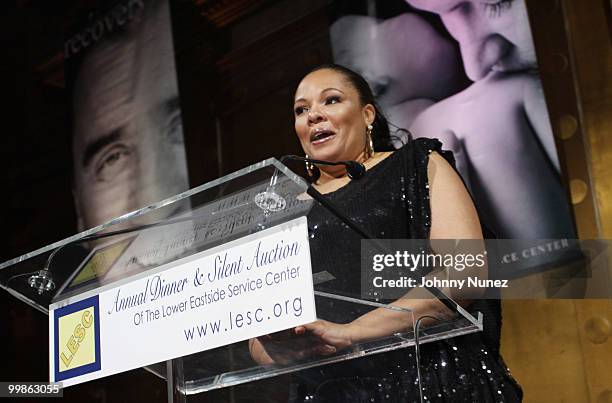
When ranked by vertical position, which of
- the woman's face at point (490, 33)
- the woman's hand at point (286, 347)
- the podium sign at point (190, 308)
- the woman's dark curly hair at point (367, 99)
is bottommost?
the woman's hand at point (286, 347)

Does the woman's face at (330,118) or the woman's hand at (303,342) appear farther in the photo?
the woman's face at (330,118)

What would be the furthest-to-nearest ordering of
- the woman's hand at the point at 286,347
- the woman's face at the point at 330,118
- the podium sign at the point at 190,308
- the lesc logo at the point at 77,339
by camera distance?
the woman's face at the point at 330,118 < the lesc logo at the point at 77,339 < the woman's hand at the point at 286,347 < the podium sign at the point at 190,308

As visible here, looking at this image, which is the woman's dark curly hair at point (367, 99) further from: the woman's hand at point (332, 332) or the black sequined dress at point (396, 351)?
the woman's hand at point (332, 332)

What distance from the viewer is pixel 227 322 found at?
1249 mm

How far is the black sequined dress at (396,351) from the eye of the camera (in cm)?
132

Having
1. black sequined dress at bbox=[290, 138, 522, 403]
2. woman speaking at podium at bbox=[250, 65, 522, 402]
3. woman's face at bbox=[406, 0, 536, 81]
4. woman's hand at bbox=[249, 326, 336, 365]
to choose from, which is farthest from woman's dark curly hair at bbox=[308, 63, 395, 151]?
woman's hand at bbox=[249, 326, 336, 365]

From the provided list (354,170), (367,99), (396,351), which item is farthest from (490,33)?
(396,351)

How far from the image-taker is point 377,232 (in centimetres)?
159

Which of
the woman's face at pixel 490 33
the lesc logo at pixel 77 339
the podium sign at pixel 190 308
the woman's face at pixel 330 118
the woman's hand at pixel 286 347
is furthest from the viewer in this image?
the woman's face at pixel 490 33

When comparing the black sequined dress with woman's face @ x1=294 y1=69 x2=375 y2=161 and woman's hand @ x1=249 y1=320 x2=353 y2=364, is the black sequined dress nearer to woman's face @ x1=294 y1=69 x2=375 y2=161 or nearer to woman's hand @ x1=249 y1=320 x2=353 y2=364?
woman's hand @ x1=249 y1=320 x2=353 y2=364

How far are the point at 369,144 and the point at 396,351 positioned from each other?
0.66m

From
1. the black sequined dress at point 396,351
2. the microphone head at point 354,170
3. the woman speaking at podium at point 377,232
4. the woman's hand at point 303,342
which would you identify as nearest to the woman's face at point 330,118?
the woman speaking at podium at point 377,232

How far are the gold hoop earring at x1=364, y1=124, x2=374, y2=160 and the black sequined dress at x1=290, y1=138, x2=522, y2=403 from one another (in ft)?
0.62

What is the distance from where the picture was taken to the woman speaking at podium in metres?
1.29
